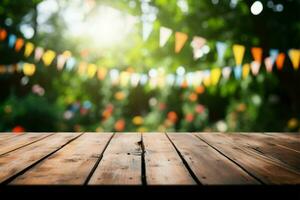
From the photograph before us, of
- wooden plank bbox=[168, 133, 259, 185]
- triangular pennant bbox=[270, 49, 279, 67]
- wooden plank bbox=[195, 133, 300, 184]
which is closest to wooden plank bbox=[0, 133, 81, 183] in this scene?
wooden plank bbox=[168, 133, 259, 185]

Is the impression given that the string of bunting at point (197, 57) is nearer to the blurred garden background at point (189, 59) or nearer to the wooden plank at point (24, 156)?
the blurred garden background at point (189, 59)

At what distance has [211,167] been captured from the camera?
149 centimetres

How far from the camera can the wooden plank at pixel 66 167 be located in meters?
1.24

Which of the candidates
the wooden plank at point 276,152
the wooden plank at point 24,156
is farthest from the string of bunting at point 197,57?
the wooden plank at point 24,156

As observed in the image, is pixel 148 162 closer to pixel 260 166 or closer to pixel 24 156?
pixel 260 166

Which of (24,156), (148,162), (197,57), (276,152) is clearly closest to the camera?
(148,162)

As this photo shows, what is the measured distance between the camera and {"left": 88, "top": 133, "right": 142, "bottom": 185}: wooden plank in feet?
4.07

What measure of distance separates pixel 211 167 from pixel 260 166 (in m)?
0.22

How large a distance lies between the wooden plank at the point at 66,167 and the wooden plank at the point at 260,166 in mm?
668

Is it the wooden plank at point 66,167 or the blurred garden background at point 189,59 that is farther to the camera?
the blurred garden background at point 189,59

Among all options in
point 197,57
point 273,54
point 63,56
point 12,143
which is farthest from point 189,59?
point 12,143

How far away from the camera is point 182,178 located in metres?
1.27

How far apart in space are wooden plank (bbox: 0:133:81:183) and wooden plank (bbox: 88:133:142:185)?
1.04 ft
